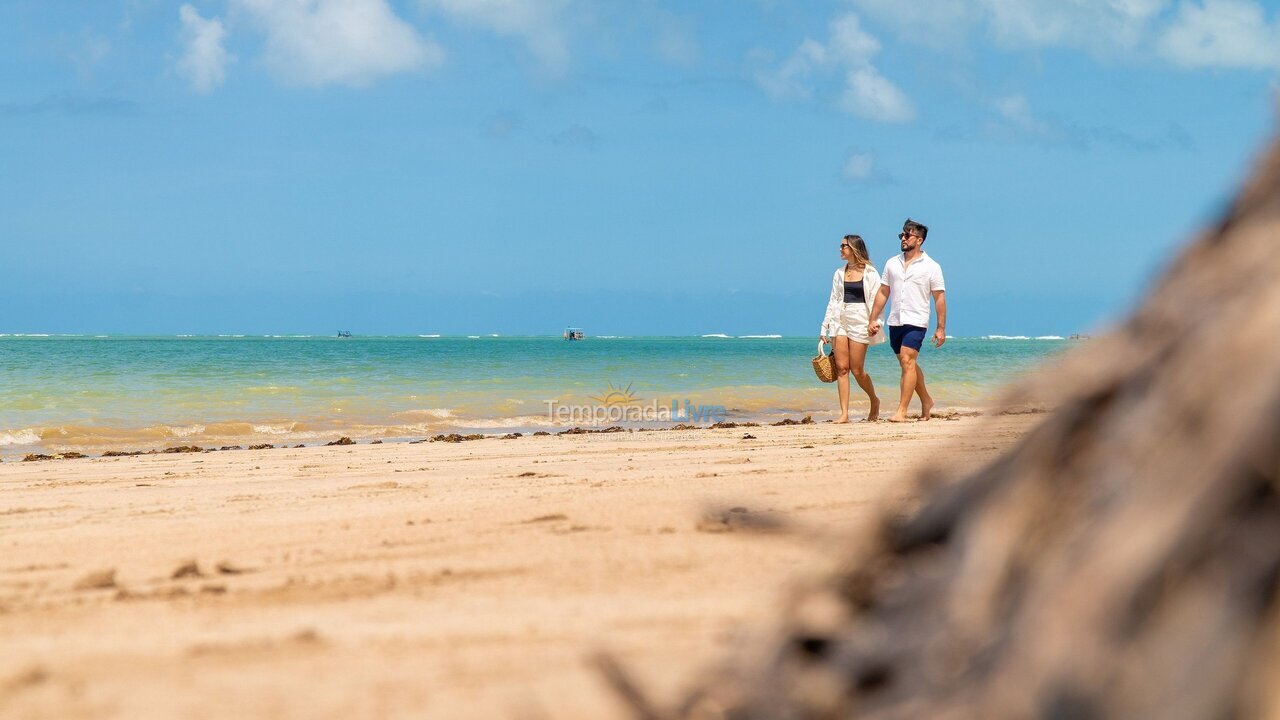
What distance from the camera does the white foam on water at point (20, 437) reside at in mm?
9820

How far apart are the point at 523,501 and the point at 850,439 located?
3.73m

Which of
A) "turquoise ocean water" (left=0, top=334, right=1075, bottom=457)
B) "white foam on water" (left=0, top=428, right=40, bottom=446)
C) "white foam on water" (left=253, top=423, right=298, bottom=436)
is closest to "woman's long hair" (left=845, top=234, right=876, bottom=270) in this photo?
"turquoise ocean water" (left=0, top=334, right=1075, bottom=457)

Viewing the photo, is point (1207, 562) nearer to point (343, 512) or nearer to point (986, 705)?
point (986, 705)

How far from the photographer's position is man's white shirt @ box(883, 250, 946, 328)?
911 centimetres

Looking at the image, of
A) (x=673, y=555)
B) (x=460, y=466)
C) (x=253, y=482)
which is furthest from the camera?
(x=460, y=466)

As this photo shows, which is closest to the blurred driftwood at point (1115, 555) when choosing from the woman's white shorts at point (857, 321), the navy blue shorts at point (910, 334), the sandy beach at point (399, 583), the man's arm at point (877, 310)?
the sandy beach at point (399, 583)

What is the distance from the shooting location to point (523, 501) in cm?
420

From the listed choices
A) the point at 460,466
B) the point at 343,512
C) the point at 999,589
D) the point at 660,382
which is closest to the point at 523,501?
the point at 343,512

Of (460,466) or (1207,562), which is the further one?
(460,466)

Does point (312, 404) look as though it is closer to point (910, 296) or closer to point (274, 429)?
point (274, 429)

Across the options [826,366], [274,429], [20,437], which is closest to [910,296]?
[826,366]

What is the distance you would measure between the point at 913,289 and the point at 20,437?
8874mm

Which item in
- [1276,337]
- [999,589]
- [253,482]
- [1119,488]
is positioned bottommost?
[253,482]

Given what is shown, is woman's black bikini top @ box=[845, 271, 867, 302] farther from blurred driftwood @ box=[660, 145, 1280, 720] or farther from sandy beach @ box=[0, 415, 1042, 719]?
blurred driftwood @ box=[660, 145, 1280, 720]
